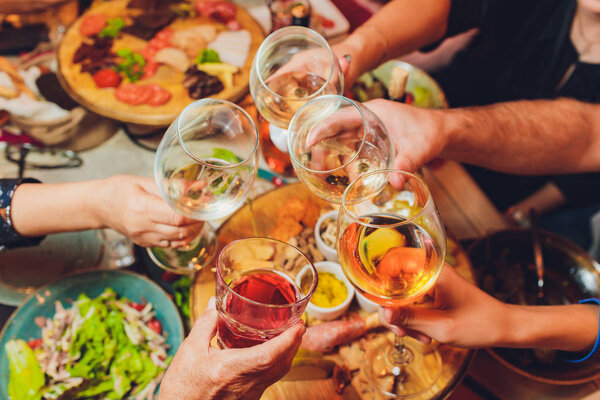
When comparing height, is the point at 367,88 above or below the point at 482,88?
above

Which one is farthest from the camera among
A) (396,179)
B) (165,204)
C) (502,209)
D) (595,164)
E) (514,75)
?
(502,209)

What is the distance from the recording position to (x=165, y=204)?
1225mm

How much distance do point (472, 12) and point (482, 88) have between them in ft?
1.72

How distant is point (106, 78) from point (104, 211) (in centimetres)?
91

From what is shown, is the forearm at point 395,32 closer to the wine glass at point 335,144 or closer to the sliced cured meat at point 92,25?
the wine glass at point 335,144

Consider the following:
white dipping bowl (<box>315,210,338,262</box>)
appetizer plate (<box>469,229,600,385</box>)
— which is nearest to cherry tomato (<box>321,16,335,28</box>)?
white dipping bowl (<box>315,210,338,262</box>)

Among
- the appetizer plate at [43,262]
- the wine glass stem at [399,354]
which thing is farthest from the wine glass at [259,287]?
the appetizer plate at [43,262]

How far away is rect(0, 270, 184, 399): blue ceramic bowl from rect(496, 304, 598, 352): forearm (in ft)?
3.30

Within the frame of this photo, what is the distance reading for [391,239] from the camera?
942mm

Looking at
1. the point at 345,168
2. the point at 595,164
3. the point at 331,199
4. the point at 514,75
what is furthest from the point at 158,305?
the point at 514,75

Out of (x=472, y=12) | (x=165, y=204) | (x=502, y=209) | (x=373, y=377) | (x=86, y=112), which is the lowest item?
(x=502, y=209)

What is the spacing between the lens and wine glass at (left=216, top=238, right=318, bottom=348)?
2.69 feet

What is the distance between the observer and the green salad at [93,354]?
50.6 inches

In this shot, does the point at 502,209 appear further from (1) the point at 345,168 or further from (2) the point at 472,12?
(1) the point at 345,168
